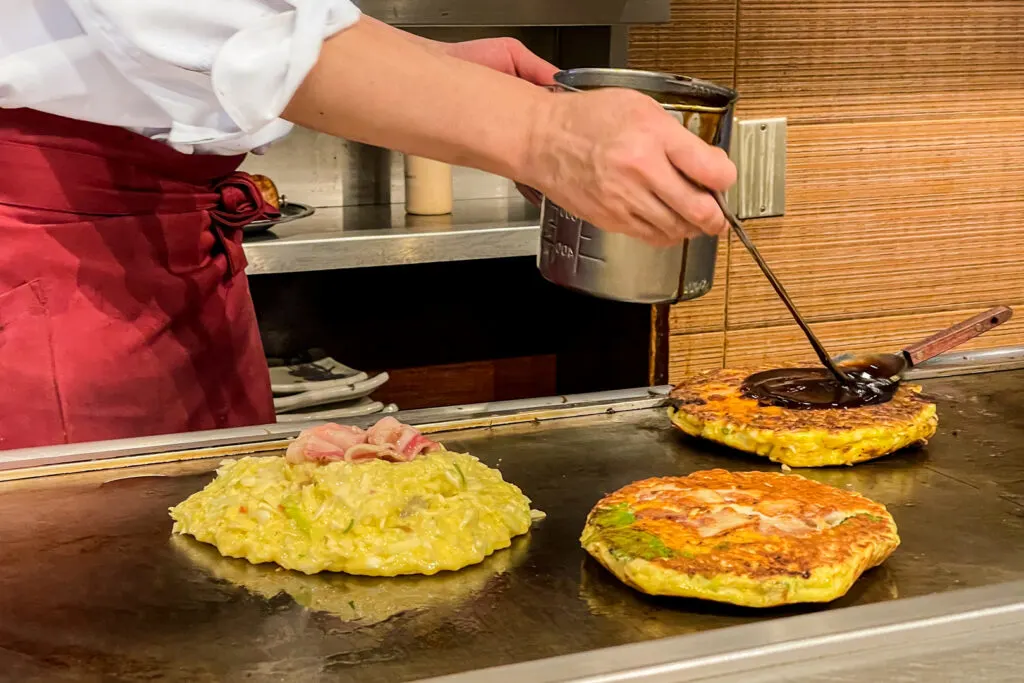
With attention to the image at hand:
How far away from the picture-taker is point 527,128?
129 centimetres

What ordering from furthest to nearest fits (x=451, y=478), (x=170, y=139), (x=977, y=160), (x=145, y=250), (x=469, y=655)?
(x=977, y=160) < (x=145, y=250) < (x=451, y=478) < (x=170, y=139) < (x=469, y=655)

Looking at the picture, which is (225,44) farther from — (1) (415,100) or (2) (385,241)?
(2) (385,241)

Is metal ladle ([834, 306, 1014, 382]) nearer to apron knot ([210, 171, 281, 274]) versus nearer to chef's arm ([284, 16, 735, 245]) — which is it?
chef's arm ([284, 16, 735, 245])

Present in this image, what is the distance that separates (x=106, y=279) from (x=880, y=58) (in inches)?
88.2

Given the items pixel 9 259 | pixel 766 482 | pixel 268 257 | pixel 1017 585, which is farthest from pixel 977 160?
pixel 9 259

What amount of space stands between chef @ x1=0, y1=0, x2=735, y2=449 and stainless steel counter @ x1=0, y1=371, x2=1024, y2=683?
0.60ft

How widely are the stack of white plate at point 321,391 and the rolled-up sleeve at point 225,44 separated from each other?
143 centimetres

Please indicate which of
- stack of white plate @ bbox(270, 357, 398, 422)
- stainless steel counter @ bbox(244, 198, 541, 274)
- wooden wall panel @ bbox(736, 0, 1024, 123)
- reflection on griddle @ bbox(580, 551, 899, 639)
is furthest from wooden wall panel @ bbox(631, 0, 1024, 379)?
reflection on griddle @ bbox(580, 551, 899, 639)

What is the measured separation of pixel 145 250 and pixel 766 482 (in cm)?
95

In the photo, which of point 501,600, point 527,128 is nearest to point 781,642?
point 501,600

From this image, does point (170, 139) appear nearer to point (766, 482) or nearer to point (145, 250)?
point (145, 250)

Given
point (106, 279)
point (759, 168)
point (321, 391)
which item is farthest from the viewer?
point (759, 168)

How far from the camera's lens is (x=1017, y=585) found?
1.20 m

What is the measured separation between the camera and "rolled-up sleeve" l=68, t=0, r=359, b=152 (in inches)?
47.7
